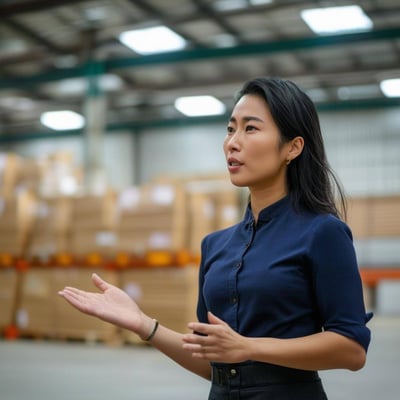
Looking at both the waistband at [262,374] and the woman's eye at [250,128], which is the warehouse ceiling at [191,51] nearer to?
the woman's eye at [250,128]

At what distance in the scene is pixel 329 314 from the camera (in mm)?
1363

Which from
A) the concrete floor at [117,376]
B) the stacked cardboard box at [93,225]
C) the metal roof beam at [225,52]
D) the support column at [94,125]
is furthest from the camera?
the support column at [94,125]

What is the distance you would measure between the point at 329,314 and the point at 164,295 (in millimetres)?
6538

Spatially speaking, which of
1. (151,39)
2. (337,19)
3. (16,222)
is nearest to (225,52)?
(337,19)

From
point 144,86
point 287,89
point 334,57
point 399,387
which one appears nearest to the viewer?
point 287,89

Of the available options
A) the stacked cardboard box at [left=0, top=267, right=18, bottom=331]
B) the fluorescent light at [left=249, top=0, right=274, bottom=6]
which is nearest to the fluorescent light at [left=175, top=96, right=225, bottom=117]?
the fluorescent light at [left=249, top=0, right=274, bottom=6]

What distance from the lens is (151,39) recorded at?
13.4 meters

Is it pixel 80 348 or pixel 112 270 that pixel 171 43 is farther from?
pixel 80 348

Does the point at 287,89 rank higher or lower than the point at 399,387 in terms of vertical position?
higher

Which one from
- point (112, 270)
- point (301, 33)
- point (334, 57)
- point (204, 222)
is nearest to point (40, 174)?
point (112, 270)

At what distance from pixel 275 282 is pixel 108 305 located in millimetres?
395

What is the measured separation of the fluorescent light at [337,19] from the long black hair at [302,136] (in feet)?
33.2

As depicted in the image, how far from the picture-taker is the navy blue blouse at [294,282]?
136cm

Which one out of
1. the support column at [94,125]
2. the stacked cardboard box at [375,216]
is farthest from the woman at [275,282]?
the stacked cardboard box at [375,216]
